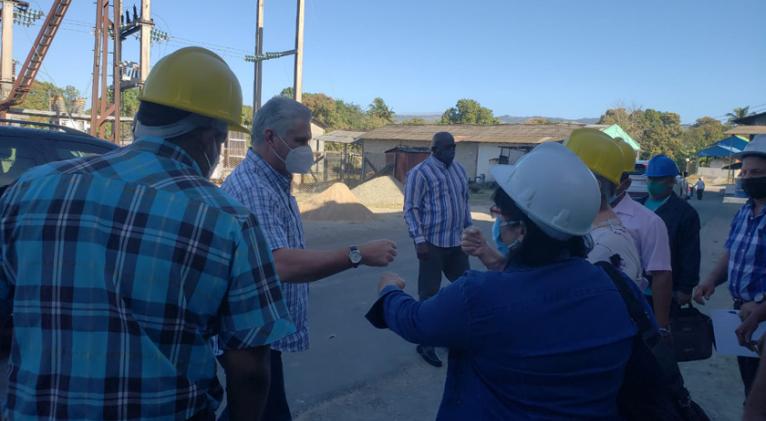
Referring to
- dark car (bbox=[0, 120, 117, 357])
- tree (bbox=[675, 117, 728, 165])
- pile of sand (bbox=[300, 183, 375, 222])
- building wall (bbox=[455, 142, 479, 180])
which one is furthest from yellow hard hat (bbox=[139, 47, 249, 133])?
tree (bbox=[675, 117, 728, 165])

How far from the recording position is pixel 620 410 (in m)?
1.79

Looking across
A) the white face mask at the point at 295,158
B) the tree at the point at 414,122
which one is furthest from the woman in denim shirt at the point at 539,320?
the tree at the point at 414,122

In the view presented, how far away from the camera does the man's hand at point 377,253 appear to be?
8.48 ft

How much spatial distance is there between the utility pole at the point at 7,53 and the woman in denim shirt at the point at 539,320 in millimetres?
34829

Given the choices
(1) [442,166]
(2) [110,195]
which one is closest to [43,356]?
(2) [110,195]

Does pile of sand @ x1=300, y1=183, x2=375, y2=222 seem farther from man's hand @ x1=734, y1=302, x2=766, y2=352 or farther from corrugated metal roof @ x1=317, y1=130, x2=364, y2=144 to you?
corrugated metal roof @ x1=317, y1=130, x2=364, y2=144

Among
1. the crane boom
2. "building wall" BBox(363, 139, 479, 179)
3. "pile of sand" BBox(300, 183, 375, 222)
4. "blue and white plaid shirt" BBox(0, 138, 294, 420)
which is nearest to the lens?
"blue and white plaid shirt" BBox(0, 138, 294, 420)

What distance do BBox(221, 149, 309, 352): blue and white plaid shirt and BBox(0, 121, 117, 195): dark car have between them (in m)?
2.81

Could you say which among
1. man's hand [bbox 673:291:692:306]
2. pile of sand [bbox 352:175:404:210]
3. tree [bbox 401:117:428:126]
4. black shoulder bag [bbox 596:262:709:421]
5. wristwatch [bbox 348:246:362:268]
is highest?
tree [bbox 401:117:428:126]

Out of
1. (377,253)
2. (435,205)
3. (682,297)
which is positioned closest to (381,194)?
(435,205)

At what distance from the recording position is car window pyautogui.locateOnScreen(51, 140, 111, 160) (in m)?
4.91

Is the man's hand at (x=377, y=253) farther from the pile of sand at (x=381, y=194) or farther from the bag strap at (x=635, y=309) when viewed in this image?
the pile of sand at (x=381, y=194)

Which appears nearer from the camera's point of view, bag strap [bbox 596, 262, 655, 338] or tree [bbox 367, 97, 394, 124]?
bag strap [bbox 596, 262, 655, 338]

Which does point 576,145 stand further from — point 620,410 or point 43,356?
point 43,356
